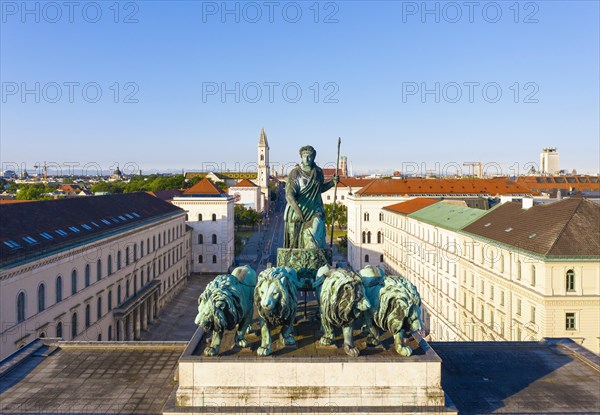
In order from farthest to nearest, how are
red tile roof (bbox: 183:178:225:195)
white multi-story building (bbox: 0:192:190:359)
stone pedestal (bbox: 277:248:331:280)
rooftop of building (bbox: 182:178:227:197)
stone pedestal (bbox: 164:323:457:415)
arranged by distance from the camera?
1. red tile roof (bbox: 183:178:225:195)
2. rooftop of building (bbox: 182:178:227:197)
3. white multi-story building (bbox: 0:192:190:359)
4. stone pedestal (bbox: 277:248:331:280)
5. stone pedestal (bbox: 164:323:457:415)

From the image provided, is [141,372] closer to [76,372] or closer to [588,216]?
[76,372]

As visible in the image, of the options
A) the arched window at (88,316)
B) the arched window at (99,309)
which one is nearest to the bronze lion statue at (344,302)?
the arched window at (88,316)

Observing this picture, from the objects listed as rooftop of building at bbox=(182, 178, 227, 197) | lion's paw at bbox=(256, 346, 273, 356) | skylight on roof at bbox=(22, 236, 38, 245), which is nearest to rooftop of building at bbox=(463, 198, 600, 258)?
lion's paw at bbox=(256, 346, 273, 356)

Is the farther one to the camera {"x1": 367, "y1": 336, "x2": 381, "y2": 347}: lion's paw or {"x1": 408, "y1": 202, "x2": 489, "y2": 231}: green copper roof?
{"x1": 408, "y1": 202, "x2": 489, "y2": 231}: green copper roof

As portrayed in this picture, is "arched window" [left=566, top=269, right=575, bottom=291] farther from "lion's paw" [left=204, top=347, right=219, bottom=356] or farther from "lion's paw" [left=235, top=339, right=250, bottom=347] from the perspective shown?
"lion's paw" [left=204, top=347, right=219, bottom=356]

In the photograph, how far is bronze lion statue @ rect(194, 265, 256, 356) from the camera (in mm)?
15102

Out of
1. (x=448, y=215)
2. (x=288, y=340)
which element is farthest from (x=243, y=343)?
(x=448, y=215)

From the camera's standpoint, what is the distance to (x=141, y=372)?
1838 centimetres

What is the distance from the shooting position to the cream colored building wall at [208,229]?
78.9m

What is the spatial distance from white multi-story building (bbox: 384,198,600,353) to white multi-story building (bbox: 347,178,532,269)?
2637 cm

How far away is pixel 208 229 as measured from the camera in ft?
261

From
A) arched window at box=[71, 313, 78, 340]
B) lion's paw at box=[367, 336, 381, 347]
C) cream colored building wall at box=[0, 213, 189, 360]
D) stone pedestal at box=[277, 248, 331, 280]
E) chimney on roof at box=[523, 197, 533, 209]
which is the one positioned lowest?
arched window at box=[71, 313, 78, 340]

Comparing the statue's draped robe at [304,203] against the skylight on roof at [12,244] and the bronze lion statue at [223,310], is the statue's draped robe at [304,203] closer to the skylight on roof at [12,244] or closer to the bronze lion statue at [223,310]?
the bronze lion statue at [223,310]

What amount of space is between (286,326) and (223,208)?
210 feet
